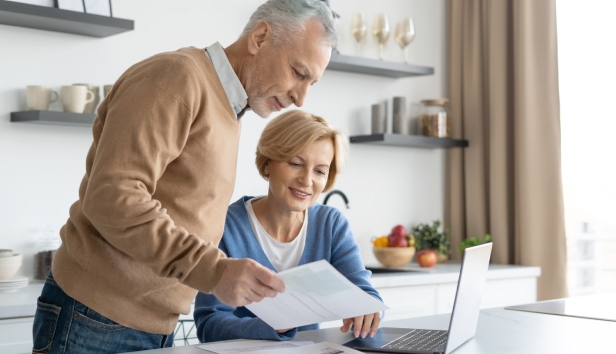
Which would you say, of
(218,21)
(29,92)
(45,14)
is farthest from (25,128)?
(218,21)

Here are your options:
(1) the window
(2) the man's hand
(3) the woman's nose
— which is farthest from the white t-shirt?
(1) the window

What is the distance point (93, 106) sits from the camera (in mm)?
3012

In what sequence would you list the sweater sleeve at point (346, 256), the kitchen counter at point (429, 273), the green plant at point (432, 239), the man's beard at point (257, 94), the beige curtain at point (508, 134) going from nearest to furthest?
the man's beard at point (257, 94)
the sweater sleeve at point (346, 256)
the kitchen counter at point (429, 273)
the beige curtain at point (508, 134)
the green plant at point (432, 239)

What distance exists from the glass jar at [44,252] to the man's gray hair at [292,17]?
169cm

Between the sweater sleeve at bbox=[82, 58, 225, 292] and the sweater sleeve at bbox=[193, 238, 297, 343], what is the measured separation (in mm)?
374

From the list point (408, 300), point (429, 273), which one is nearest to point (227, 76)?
point (408, 300)

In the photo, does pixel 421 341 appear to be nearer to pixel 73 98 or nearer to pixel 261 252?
pixel 261 252

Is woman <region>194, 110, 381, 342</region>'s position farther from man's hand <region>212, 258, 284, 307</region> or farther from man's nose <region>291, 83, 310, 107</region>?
man's hand <region>212, 258, 284, 307</region>

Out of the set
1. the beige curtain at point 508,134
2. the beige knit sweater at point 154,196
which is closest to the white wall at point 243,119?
the beige curtain at point 508,134

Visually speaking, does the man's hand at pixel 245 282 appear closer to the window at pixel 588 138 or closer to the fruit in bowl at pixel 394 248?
the fruit in bowl at pixel 394 248

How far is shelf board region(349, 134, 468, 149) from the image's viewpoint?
154 inches

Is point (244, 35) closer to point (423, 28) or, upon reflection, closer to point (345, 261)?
point (345, 261)

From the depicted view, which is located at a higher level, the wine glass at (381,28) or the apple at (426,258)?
the wine glass at (381,28)

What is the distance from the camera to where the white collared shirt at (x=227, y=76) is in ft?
5.13
